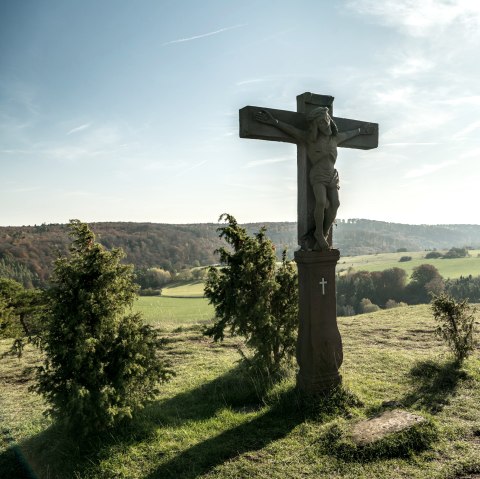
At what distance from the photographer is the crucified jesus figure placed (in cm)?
652

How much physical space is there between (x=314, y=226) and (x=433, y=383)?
3522 millimetres

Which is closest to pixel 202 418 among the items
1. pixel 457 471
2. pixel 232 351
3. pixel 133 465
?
pixel 133 465

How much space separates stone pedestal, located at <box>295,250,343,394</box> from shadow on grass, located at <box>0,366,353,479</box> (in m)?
0.31

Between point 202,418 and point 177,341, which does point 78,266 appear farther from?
point 177,341

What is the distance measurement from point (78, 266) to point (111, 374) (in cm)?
152

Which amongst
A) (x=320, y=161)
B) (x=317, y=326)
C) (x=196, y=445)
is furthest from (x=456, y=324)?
(x=196, y=445)

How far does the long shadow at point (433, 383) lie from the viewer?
6.29 m

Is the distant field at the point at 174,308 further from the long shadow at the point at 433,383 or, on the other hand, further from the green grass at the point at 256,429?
the long shadow at the point at 433,383

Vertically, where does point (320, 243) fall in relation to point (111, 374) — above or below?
above

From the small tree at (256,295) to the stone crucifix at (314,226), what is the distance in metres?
1.17

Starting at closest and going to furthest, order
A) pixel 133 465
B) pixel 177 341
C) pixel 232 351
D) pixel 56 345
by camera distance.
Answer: pixel 133 465 → pixel 56 345 → pixel 232 351 → pixel 177 341

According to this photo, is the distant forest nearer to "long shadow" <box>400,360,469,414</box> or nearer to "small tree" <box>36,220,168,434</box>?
"small tree" <box>36,220,168,434</box>

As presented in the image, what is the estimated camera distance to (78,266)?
5.37 metres

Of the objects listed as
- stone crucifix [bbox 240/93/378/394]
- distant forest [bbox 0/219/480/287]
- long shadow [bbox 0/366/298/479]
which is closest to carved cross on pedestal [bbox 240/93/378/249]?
stone crucifix [bbox 240/93/378/394]
